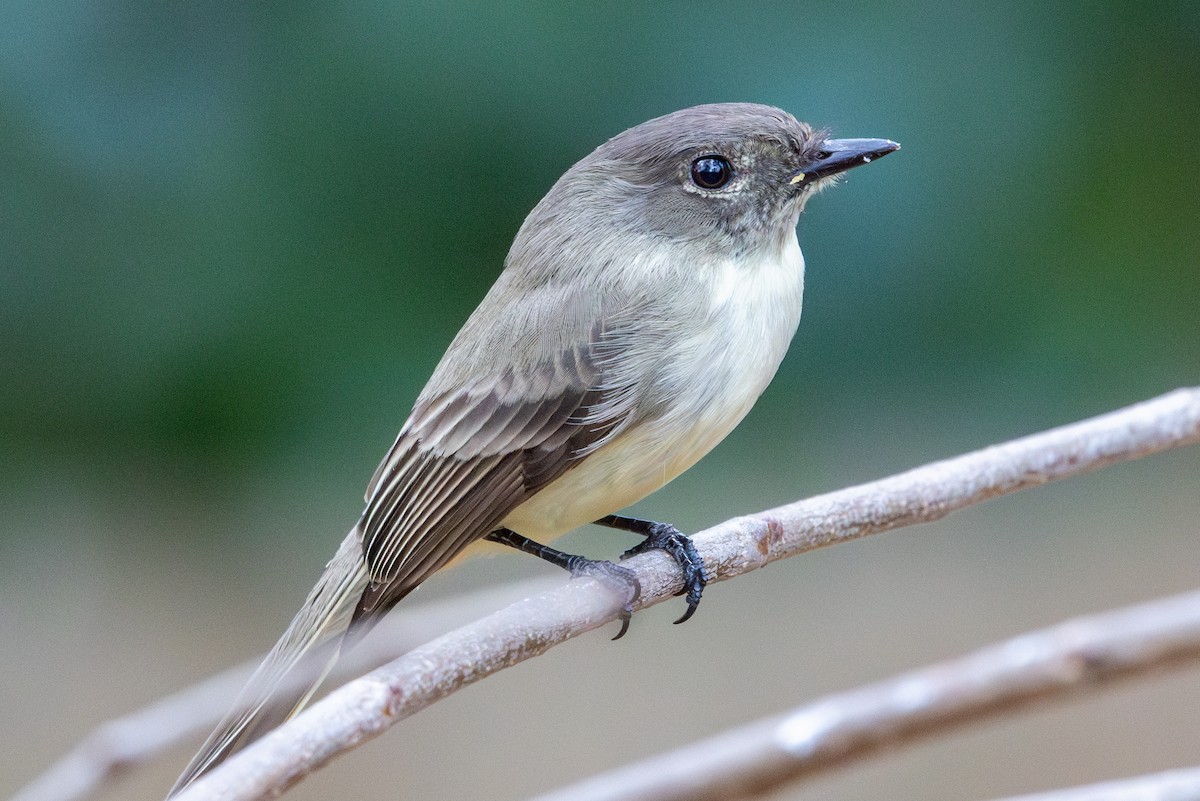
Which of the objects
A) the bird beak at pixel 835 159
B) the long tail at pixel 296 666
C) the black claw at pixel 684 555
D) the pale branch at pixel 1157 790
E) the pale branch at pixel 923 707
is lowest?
the pale branch at pixel 1157 790

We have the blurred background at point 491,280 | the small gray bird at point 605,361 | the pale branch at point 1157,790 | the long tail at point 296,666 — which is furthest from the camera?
the blurred background at point 491,280

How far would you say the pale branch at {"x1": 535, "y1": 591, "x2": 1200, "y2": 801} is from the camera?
85cm

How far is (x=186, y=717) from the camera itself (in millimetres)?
974

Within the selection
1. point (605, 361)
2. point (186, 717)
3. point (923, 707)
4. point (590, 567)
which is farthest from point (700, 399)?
point (186, 717)

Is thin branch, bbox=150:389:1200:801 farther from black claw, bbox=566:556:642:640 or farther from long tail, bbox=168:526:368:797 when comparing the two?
long tail, bbox=168:526:368:797

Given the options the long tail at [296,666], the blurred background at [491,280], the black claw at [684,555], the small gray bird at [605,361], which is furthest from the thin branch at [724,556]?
the blurred background at [491,280]

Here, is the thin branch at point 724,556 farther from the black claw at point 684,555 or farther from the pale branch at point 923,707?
the pale branch at point 923,707

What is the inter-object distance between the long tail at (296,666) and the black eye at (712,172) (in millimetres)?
619

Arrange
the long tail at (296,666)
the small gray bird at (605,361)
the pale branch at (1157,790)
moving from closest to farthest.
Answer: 1. the pale branch at (1157,790)
2. the long tail at (296,666)
3. the small gray bird at (605,361)

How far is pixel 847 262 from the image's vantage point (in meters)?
2.35

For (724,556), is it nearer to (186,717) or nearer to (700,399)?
(700,399)

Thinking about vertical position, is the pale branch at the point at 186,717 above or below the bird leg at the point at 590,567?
below

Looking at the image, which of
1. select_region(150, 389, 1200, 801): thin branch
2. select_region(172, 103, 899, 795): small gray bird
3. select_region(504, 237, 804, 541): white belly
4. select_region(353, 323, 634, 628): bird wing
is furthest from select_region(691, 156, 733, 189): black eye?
select_region(150, 389, 1200, 801): thin branch

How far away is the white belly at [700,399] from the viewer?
4.46ft
